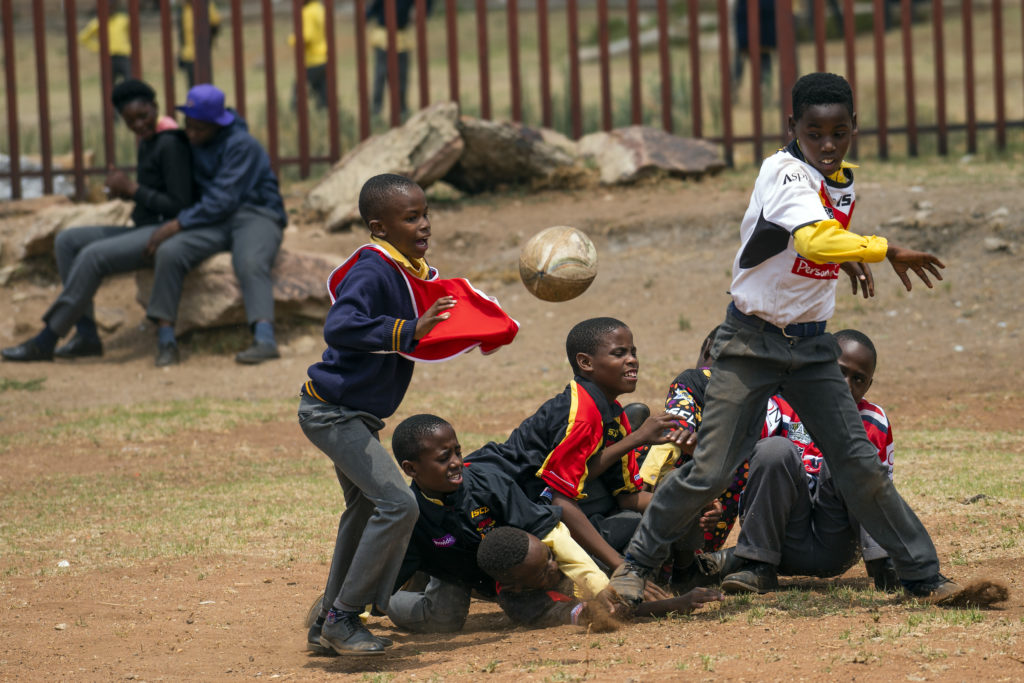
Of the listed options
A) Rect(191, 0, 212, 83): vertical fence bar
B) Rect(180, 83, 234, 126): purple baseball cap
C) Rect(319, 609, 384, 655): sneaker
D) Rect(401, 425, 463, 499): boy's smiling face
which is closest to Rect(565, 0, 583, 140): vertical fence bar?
Rect(191, 0, 212, 83): vertical fence bar

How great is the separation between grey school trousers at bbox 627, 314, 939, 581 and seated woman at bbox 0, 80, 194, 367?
22.4ft

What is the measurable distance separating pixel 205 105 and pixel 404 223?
6.29 m

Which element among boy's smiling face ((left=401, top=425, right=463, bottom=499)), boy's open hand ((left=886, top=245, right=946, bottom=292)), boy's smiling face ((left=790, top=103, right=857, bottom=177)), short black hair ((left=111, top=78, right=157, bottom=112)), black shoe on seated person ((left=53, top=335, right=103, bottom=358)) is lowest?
black shoe on seated person ((left=53, top=335, right=103, bottom=358))

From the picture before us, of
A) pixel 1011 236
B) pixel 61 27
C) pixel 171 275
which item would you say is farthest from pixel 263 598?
pixel 61 27

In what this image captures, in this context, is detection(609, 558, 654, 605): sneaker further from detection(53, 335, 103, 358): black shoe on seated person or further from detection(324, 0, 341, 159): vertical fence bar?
detection(324, 0, 341, 159): vertical fence bar

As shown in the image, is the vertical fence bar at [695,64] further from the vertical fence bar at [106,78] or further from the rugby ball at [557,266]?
the rugby ball at [557,266]

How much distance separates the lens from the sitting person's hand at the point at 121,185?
995 centimetres

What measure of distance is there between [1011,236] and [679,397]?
673cm

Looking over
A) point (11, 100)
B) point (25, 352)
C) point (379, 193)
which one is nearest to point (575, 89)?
point (11, 100)

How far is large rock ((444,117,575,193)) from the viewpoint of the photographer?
12273 mm

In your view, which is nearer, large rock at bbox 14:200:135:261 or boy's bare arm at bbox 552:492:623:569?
boy's bare arm at bbox 552:492:623:569

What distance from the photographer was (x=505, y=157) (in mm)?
12531

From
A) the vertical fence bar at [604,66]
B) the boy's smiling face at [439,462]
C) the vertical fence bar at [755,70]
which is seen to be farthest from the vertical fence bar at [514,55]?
the boy's smiling face at [439,462]

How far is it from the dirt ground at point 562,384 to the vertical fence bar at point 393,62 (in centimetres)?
145
